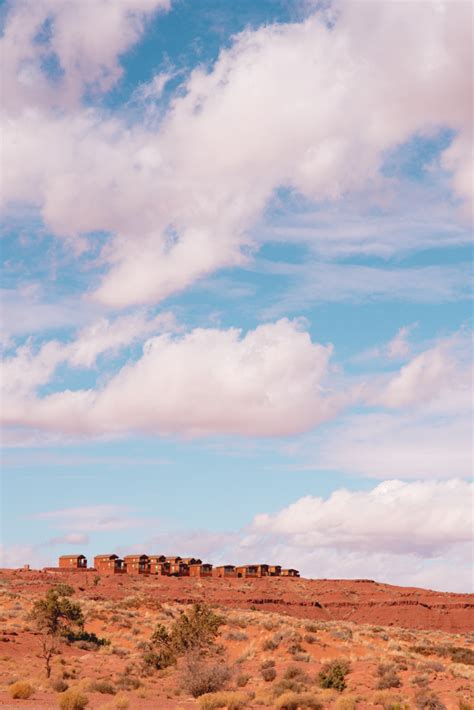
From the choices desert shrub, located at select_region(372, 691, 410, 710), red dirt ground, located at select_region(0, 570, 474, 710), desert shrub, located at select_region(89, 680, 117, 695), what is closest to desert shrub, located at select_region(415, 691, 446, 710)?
red dirt ground, located at select_region(0, 570, 474, 710)

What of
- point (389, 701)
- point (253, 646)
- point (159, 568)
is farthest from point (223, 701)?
point (159, 568)

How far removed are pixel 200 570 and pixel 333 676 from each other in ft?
348

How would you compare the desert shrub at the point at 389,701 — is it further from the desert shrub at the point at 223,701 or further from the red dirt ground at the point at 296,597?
the red dirt ground at the point at 296,597

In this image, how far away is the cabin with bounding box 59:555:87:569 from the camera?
145 m

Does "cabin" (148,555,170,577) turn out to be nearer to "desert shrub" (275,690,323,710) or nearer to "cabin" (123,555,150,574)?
"cabin" (123,555,150,574)

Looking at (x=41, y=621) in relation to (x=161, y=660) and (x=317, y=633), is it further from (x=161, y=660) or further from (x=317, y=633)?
(x=317, y=633)

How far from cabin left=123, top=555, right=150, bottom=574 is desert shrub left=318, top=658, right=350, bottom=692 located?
95239mm

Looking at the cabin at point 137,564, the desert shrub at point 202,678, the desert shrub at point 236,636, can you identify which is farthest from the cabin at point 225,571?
the desert shrub at point 202,678

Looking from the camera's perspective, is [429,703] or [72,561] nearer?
[429,703]

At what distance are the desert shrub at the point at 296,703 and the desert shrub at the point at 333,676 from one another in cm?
618

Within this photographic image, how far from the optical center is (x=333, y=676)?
127 ft

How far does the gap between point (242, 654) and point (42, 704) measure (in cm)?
2547

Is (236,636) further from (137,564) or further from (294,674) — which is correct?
(137,564)

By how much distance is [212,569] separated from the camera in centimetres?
14700
